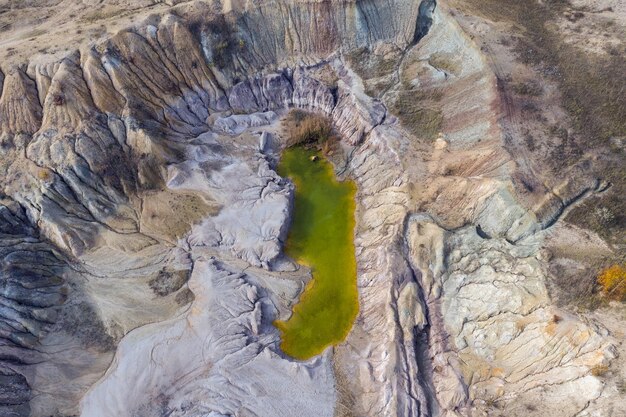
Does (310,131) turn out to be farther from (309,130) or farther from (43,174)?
(43,174)

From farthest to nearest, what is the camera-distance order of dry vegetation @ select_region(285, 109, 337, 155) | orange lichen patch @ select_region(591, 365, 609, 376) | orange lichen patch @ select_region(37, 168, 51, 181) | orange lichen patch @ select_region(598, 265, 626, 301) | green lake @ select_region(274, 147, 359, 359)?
dry vegetation @ select_region(285, 109, 337, 155), orange lichen patch @ select_region(37, 168, 51, 181), green lake @ select_region(274, 147, 359, 359), orange lichen patch @ select_region(598, 265, 626, 301), orange lichen patch @ select_region(591, 365, 609, 376)

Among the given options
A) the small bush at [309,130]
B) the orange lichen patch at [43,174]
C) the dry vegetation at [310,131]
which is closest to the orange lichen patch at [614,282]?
the dry vegetation at [310,131]

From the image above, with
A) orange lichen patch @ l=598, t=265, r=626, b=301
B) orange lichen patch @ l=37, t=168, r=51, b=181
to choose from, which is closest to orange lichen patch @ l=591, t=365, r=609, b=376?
orange lichen patch @ l=598, t=265, r=626, b=301

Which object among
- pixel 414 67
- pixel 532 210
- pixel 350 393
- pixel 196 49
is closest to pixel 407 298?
pixel 350 393

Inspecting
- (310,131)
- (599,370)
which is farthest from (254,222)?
(599,370)

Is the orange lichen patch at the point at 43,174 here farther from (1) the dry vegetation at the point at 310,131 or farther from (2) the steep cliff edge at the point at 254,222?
(1) the dry vegetation at the point at 310,131

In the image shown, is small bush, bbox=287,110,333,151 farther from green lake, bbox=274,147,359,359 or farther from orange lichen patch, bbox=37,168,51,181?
orange lichen patch, bbox=37,168,51,181
